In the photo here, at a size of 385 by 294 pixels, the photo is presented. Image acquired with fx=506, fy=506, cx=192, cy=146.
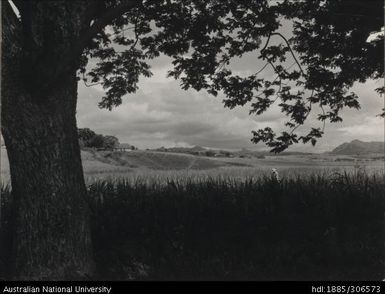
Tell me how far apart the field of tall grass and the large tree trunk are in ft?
3.02

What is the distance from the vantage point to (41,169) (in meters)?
7.96

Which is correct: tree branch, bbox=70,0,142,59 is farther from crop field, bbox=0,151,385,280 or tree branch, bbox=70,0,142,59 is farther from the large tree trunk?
crop field, bbox=0,151,385,280

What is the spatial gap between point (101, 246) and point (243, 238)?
2.78 meters

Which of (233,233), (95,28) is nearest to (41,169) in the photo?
(95,28)

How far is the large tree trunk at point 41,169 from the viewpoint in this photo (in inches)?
311

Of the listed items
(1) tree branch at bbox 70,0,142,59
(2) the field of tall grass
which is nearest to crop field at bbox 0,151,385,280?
(2) the field of tall grass

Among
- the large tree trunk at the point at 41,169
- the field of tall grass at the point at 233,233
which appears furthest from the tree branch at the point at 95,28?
the field of tall grass at the point at 233,233

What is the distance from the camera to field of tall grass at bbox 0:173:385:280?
30.5ft

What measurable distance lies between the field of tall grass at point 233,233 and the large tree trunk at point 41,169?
92 cm

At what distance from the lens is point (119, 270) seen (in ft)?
30.2

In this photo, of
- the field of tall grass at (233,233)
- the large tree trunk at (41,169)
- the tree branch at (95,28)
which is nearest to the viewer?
the tree branch at (95,28)

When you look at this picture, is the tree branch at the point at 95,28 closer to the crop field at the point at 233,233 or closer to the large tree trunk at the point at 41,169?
the large tree trunk at the point at 41,169
